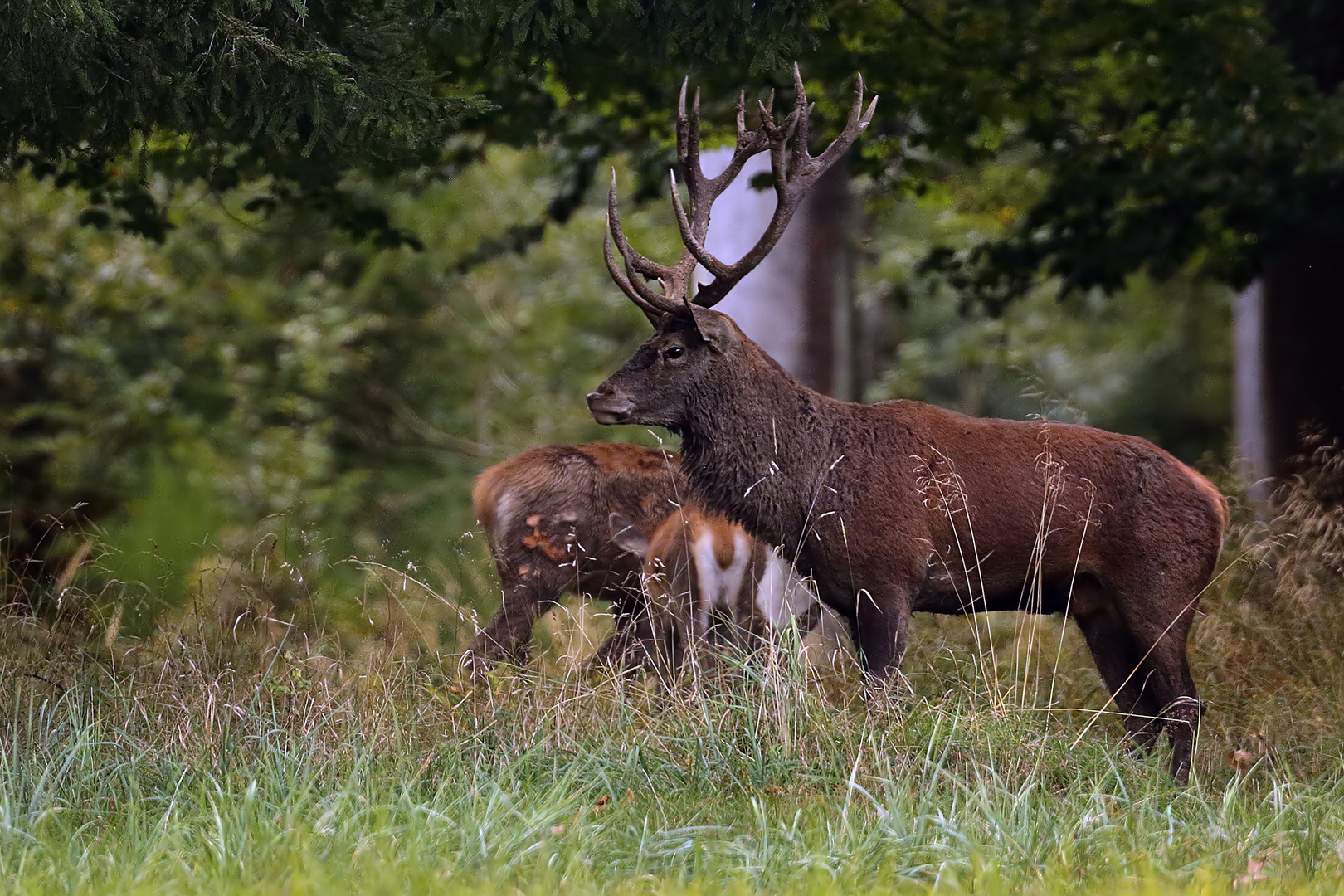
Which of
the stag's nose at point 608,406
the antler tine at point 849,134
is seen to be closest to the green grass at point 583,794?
the stag's nose at point 608,406

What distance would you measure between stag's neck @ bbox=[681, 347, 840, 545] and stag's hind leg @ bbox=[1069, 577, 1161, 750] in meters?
1.19

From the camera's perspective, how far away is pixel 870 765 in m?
4.97

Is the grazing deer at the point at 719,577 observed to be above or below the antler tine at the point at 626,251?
below

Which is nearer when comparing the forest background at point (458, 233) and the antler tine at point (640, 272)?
the forest background at point (458, 233)

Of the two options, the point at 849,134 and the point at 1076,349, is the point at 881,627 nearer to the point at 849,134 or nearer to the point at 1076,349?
the point at 849,134

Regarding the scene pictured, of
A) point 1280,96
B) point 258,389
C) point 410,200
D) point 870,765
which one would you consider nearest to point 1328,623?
point 1280,96

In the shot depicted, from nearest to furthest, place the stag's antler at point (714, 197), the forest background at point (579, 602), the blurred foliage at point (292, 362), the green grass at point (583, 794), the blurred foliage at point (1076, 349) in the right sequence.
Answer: the green grass at point (583, 794) → the forest background at point (579, 602) → the stag's antler at point (714, 197) → the blurred foliage at point (292, 362) → the blurred foliage at point (1076, 349)

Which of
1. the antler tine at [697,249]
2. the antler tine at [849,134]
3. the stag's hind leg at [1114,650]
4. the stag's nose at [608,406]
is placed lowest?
the stag's hind leg at [1114,650]

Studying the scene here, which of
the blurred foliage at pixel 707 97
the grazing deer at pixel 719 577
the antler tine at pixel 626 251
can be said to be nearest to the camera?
the blurred foliage at pixel 707 97

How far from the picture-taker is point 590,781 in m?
4.91

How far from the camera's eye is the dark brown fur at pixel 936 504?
6.17 metres

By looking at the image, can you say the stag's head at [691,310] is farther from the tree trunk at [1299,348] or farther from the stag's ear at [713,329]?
the tree trunk at [1299,348]

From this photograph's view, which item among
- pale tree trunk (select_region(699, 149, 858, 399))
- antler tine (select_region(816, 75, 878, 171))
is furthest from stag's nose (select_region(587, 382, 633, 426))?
pale tree trunk (select_region(699, 149, 858, 399))

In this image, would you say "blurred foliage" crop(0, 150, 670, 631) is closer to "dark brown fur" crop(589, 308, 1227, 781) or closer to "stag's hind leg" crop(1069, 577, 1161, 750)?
"dark brown fur" crop(589, 308, 1227, 781)
